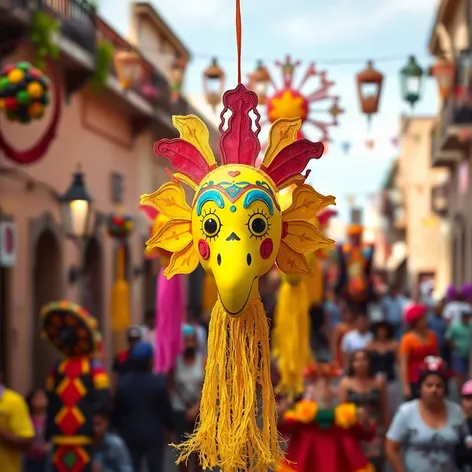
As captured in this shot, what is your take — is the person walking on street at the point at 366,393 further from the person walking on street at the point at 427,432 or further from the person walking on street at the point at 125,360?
the person walking on street at the point at 125,360

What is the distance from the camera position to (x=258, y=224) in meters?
3.83

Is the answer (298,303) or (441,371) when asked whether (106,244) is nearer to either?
(298,303)

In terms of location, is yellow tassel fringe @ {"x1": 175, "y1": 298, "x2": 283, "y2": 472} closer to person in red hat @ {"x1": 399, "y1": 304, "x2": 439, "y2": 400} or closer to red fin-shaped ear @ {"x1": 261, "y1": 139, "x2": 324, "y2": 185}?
red fin-shaped ear @ {"x1": 261, "y1": 139, "x2": 324, "y2": 185}

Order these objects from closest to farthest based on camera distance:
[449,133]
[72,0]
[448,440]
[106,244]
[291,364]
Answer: [448,440]
[291,364]
[72,0]
[106,244]
[449,133]

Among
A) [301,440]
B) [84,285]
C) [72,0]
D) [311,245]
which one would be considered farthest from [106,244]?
[311,245]

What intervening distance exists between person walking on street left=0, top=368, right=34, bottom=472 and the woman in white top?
2.76m

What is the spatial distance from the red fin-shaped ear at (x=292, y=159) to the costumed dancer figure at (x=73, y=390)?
489cm

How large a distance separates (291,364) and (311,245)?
14.3 feet

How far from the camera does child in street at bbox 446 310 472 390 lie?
45.1 ft

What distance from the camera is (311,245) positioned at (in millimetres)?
4156

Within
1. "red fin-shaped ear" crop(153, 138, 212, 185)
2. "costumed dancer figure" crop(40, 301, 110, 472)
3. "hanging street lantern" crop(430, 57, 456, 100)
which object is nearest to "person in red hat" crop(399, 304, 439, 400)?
"costumed dancer figure" crop(40, 301, 110, 472)

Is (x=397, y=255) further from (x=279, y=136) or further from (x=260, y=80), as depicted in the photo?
(x=279, y=136)

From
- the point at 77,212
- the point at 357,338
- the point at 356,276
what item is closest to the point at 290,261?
the point at 77,212

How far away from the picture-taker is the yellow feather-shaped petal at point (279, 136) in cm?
413
